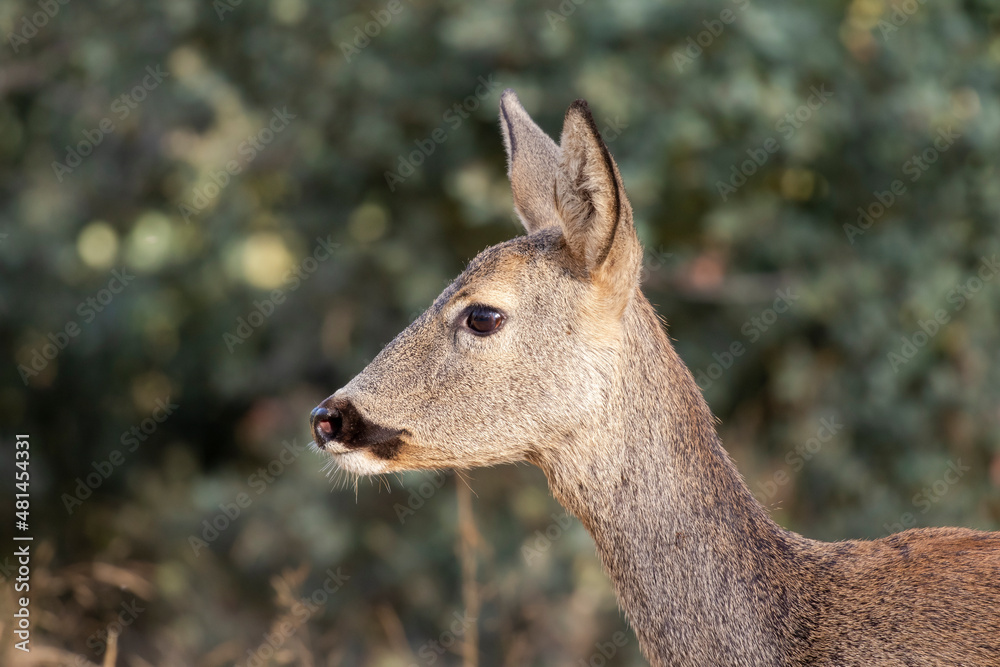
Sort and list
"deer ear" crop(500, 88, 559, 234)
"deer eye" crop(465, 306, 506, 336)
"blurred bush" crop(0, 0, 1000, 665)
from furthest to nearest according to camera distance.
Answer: "blurred bush" crop(0, 0, 1000, 665) → "deer ear" crop(500, 88, 559, 234) → "deer eye" crop(465, 306, 506, 336)

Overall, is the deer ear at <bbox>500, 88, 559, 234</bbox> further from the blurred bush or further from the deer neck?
the blurred bush

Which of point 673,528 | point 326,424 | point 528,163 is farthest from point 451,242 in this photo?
point 673,528

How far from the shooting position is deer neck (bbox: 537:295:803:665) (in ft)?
9.55

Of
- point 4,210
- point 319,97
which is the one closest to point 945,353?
point 319,97

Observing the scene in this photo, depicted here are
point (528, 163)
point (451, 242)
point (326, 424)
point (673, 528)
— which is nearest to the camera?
point (673, 528)

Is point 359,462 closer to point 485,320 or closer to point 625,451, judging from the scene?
point 485,320

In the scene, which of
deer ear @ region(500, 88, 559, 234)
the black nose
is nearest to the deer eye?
the black nose

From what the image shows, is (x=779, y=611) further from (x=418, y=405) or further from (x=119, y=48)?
(x=119, y=48)

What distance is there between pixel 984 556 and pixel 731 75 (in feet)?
9.92

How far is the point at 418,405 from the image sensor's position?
10.5 ft

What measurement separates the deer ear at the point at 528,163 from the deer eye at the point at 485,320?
610mm

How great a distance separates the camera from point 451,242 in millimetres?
6191

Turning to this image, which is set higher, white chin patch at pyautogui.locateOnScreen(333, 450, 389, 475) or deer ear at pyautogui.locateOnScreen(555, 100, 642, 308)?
deer ear at pyautogui.locateOnScreen(555, 100, 642, 308)

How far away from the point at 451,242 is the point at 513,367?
3.10 metres
